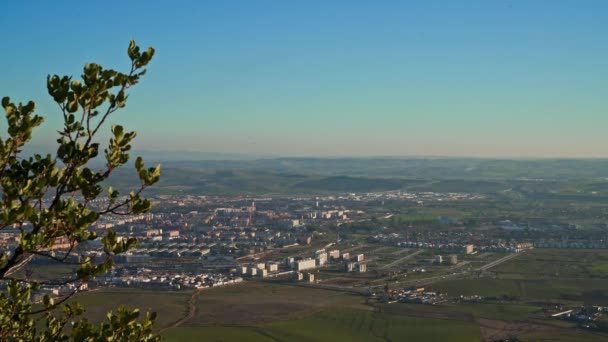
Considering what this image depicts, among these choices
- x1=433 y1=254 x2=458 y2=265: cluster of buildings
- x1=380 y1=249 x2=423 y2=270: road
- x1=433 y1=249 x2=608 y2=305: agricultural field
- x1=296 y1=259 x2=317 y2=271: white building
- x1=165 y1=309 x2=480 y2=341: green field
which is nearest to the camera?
x1=165 y1=309 x2=480 y2=341: green field

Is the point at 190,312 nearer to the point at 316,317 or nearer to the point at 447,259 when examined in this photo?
the point at 316,317

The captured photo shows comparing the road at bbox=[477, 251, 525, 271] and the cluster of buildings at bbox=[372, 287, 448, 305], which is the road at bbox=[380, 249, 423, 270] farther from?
the cluster of buildings at bbox=[372, 287, 448, 305]

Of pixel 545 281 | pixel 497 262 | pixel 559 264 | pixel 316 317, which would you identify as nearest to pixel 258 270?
pixel 316 317

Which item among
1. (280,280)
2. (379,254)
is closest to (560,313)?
(280,280)

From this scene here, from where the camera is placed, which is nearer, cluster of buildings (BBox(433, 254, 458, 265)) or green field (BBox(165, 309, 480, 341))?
green field (BBox(165, 309, 480, 341))

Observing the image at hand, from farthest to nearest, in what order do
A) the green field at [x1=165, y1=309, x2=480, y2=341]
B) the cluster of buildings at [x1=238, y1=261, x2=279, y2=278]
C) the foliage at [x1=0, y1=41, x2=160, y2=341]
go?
the cluster of buildings at [x1=238, y1=261, x2=279, y2=278]
the green field at [x1=165, y1=309, x2=480, y2=341]
the foliage at [x1=0, y1=41, x2=160, y2=341]

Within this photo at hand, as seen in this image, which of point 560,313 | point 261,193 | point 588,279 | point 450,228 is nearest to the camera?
point 560,313

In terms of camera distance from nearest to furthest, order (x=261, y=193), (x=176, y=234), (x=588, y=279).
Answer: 1. (x=588, y=279)
2. (x=176, y=234)
3. (x=261, y=193)

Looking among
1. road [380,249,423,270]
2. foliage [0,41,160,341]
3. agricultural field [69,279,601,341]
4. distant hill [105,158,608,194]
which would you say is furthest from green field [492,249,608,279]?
distant hill [105,158,608,194]

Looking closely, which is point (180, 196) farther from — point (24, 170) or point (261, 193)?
point (24, 170)

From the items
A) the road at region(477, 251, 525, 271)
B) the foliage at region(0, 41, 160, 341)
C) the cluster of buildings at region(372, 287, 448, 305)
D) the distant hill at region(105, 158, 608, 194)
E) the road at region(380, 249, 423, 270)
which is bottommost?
the road at region(380, 249, 423, 270)

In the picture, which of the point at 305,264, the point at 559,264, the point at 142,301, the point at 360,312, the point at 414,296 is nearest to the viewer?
the point at 360,312
